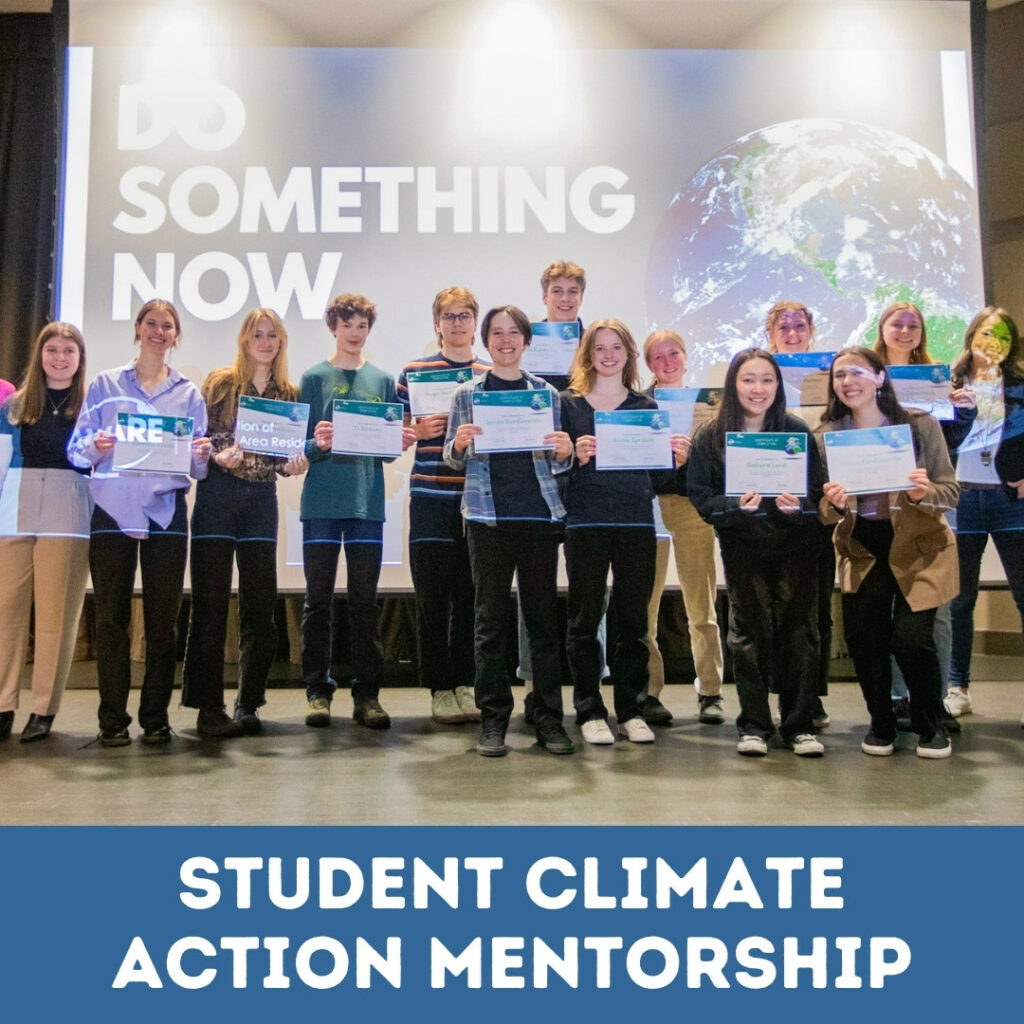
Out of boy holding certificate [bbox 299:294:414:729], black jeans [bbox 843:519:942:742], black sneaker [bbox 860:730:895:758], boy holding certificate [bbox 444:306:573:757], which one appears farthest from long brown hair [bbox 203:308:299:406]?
black sneaker [bbox 860:730:895:758]

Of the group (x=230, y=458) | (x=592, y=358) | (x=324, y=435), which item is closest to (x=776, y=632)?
(x=592, y=358)

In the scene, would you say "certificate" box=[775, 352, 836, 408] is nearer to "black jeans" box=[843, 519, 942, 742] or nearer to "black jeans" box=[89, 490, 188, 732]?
→ "black jeans" box=[843, 519, 942, 742]

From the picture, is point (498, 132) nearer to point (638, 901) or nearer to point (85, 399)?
point (85, 399)

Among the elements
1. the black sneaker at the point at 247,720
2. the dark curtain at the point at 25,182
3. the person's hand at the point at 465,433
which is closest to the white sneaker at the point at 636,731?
the person's hand at the point at 465,433

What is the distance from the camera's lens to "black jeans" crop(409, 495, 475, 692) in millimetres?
3805

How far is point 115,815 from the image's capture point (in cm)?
263

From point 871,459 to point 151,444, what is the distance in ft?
8.29

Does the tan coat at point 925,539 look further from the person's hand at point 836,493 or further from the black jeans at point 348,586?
the black jeans at point 348,586

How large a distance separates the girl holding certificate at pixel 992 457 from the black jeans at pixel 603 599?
1.48 meters

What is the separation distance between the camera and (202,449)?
3566 mm

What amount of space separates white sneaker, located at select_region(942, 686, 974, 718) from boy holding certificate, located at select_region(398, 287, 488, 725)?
2049mm

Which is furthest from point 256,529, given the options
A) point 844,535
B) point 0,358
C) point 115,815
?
point 0,358

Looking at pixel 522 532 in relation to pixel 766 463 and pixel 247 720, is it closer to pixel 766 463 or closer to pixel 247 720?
pixel 766 463

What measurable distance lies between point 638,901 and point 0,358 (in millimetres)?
5918
